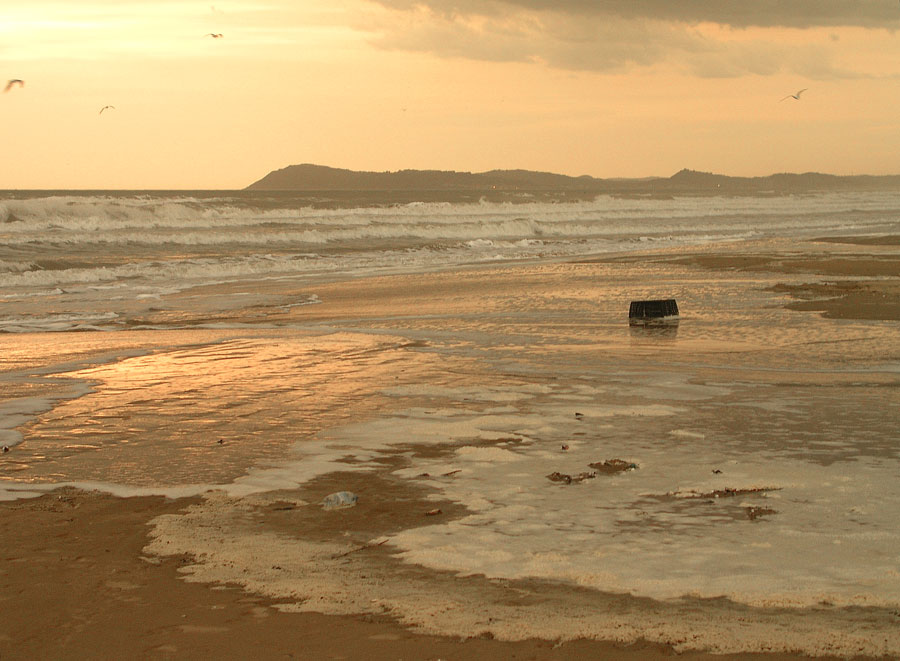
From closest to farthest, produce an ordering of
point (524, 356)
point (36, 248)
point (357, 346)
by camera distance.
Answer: point (524, 356) → point (357, 346) → point (36, 248)

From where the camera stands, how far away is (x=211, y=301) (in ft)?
56.0

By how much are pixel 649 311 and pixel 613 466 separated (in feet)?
22.7

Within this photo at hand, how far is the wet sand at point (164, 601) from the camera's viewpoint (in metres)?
3.60

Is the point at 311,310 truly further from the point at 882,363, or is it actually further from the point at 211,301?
the point at 882,363

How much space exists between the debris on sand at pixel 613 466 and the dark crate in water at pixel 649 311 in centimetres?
670

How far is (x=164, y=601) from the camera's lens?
4098 millimetres

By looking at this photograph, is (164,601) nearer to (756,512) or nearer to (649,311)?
(756,512)

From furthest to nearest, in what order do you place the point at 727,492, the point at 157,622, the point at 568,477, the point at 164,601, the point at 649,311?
1. the point at 649,311
2. the point at 568,477
3. the point at 727,492
4. the point at 164,601
5. the point at 157,622

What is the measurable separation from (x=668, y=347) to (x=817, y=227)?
3541cm

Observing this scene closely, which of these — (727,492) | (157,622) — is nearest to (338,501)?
(157,622)

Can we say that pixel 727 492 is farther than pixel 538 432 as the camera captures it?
No

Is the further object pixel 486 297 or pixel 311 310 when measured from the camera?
pixel 486 297

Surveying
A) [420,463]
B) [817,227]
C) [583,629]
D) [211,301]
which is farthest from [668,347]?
[817,227]

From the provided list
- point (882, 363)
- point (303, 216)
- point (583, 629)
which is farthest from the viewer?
point (303, 216)
